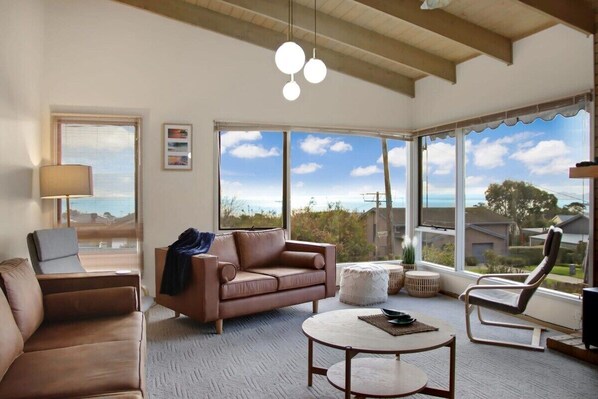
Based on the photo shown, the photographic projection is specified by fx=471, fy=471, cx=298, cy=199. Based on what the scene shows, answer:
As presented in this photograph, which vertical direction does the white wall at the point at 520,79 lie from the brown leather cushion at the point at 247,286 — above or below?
above

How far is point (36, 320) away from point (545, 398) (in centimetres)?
302

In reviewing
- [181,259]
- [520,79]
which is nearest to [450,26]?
[520,79]

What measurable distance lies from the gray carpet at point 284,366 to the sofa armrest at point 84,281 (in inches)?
24.8

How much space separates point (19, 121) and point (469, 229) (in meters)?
4.81

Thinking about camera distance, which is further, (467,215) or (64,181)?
(467,215)

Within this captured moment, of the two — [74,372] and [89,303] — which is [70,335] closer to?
[89,303]

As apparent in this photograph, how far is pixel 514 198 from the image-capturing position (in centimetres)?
492

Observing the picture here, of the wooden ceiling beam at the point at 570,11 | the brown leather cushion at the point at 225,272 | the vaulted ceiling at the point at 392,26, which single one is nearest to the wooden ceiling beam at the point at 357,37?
Answer: the vaulted ceiling at the point at 392,26

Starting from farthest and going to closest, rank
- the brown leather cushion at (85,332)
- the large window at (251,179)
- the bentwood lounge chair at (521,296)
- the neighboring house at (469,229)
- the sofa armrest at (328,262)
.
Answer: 1. the large window at (251,179)
2. the neighboring house at (469,229)
3. the sofa armrest at (328,262)
4. the bentwood lounge chair at (521,296)
5. the brown leather cushion at (85,332)

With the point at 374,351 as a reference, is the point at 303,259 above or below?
above

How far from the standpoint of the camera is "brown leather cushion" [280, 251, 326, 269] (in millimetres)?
4789

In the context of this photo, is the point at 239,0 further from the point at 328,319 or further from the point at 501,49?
the point at 328,319

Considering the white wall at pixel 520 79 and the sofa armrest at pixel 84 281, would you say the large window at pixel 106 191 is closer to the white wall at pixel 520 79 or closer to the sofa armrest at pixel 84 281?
the sofa armrest at pixel 84 281

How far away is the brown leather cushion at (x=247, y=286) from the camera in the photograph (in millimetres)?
4117
